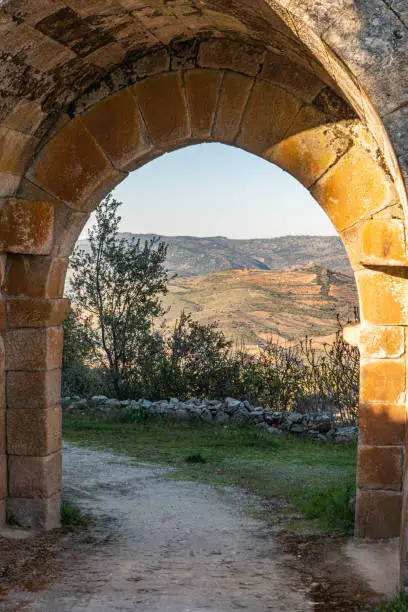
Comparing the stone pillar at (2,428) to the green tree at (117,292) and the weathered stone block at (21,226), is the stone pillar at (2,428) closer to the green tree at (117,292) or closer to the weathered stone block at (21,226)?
the weathered stone block at (21,226)

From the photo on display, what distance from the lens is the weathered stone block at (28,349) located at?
495cm

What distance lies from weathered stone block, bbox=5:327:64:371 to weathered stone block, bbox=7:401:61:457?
286 millimetres

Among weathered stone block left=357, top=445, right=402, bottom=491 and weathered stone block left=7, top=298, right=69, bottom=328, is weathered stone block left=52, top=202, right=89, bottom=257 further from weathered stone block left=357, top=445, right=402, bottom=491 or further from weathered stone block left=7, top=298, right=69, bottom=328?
weathered stone block left=357, top=445, right=402, bottom=491

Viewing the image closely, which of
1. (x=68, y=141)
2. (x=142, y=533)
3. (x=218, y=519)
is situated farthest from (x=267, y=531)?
(x=68, y=141)

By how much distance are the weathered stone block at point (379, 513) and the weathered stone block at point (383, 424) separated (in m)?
0.35

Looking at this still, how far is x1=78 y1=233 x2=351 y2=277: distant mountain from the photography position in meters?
50.4

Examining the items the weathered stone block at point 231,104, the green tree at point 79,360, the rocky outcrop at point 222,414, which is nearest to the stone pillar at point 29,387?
the weathered stone block at point 231,104

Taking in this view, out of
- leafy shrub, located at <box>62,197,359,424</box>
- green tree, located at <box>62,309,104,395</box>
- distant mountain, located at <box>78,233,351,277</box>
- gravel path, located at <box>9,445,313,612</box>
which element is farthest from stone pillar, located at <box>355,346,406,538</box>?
distant mountain, located at <box>78,233,351,277</box>

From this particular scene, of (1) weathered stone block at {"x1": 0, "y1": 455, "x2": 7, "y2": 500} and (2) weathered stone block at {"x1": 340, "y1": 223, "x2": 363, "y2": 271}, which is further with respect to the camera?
(1) weathered stone block at {"x1": 0, "y1": 455, "x2": 7, "y2": 500}

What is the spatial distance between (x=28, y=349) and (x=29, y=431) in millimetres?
593

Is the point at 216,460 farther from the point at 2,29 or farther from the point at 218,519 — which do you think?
the point at 2,29

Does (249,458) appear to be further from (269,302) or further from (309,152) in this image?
(269,302)

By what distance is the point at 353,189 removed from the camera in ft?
14.6

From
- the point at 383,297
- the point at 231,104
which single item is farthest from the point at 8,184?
the point at 383,297
